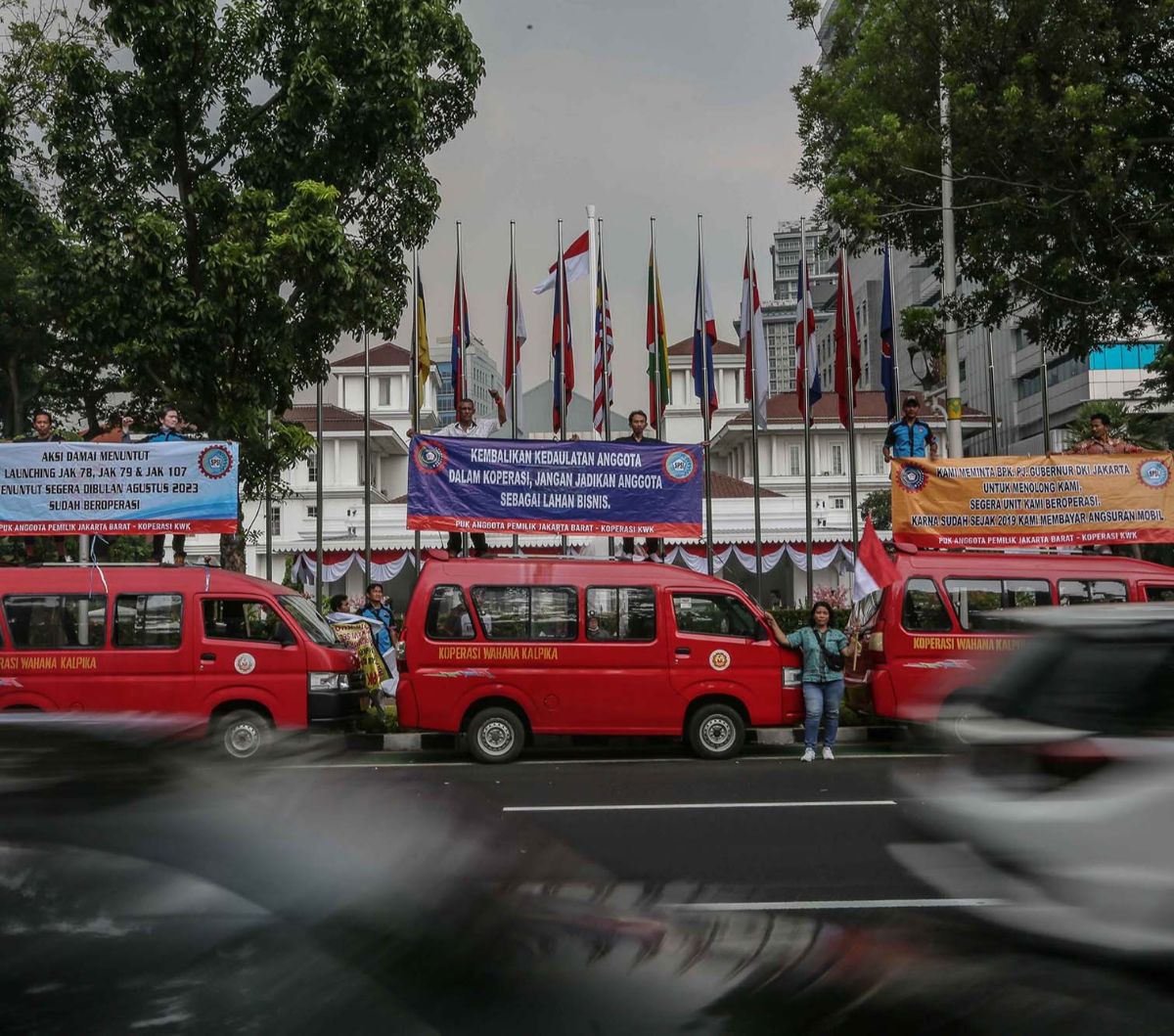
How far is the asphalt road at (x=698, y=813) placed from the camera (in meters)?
6.82

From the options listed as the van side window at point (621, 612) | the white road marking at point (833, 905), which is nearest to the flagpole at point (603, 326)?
the van side window at point (621, 612)

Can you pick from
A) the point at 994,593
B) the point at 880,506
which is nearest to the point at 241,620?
the point at 994,593

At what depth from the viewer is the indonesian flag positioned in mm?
14289

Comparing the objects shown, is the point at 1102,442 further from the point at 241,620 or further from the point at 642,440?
the point at 241,620

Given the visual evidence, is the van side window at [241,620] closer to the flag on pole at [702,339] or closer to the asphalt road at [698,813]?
the asphalt road at [698,813]

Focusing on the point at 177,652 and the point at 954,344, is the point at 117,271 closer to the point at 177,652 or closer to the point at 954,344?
the point at 177,652

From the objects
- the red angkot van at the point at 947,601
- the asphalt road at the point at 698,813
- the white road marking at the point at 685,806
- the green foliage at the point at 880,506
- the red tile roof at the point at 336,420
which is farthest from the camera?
the red tile roof at the point at 336,420

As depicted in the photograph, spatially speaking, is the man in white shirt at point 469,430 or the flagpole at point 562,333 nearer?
the man in white shirt at point 469,430

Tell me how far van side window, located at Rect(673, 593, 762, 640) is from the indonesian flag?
1322 millimetres

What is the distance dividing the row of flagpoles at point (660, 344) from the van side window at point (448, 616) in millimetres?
8483

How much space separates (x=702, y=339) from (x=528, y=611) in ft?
37.2

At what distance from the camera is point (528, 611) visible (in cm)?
1384

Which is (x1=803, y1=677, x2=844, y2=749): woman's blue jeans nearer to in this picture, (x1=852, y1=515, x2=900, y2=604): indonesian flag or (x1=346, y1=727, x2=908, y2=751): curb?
(x1=852, y1=515, x2=900, y2=604): indonesian flag

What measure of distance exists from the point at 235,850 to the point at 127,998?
41 centimetres
